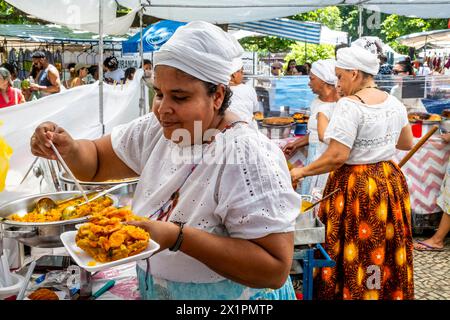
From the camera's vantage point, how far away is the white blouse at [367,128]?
10.1 ft

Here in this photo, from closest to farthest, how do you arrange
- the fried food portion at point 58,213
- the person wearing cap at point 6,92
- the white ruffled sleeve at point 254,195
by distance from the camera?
the white ruffled sleeve at point 254,195, the fried food portion at point 58,213, the person wearing cap at point 6,92

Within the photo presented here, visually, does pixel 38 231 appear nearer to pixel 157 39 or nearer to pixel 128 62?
pixel 157 39

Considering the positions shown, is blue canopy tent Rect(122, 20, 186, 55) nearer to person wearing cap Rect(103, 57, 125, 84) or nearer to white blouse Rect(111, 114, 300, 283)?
person wearing cap Rect(103, 57, 125, 84)

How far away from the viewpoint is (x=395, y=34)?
30.3 meters

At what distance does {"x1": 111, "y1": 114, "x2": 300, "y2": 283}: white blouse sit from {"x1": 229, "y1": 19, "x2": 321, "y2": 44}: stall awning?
9.23 meters

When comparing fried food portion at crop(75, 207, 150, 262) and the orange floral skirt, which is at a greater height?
fried food portion at crop(75, 207, 150, 262)

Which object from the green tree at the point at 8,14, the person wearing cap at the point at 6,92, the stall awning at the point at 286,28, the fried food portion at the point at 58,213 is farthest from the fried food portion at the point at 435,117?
the green tree at the point at 8,14

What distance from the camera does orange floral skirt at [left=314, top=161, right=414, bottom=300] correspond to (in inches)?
125

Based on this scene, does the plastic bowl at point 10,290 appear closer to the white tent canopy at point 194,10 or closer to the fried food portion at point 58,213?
the fried food portion at point 58,213

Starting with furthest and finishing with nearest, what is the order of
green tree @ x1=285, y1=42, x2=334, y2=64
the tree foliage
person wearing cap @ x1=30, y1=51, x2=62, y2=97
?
1. green tree @ x1=285, y1=42, x2=334, y2=64
2. the tree foliage
3. person wearing cap @ x1=30, y1=51, x2=62, y2=97

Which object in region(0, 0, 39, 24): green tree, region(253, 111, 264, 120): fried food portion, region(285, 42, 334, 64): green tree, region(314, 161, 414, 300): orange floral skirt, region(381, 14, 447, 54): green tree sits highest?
region(381, 14, 447, 54): green tree

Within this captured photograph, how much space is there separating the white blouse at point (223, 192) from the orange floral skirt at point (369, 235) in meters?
1.85

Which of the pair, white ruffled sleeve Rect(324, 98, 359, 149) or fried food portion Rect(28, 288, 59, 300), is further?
white ruffled sleeve Rect(324, 98, 359, 149)

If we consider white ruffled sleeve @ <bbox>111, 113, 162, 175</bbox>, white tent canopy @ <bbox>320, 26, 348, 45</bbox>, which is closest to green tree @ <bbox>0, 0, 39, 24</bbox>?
white tent canopy @ <bbox>320, 26, 348, 45</bbox>
